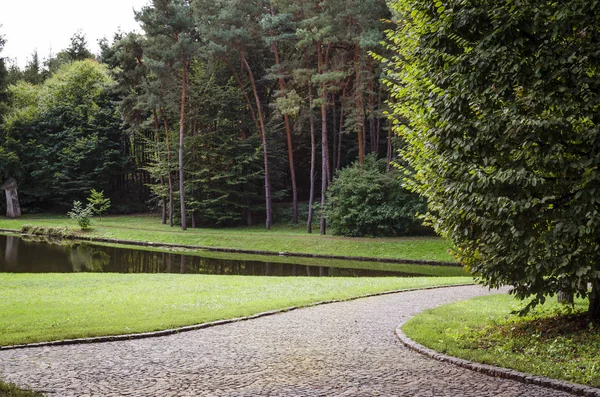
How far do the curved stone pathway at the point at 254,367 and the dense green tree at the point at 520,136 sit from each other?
6.17 ft

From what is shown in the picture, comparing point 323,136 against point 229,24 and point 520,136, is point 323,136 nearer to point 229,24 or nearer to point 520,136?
point 229,24

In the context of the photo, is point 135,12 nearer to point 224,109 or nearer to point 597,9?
point 224,109

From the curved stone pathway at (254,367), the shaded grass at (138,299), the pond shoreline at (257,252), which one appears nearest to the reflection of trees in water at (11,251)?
the pond shoreline at (257,252)

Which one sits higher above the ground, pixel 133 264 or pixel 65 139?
pixel 65 139

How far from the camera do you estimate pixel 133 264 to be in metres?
26.7

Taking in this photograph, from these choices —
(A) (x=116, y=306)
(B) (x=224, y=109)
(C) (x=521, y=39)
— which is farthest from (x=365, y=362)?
(B) (x=224, y=109)

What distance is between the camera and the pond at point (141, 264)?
80.3 ft

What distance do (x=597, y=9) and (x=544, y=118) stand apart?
5.05ft

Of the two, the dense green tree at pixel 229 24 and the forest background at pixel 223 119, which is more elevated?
the dense green tree at pixel 229 24

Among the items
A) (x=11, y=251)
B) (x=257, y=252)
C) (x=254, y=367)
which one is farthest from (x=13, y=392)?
(x=11, y=251)

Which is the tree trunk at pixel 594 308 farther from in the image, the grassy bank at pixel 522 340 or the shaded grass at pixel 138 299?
the shaded grass at pixel 138 299

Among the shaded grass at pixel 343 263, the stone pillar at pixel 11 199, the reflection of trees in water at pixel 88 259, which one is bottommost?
the shaded grass at pixel 343 263

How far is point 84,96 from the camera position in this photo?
6012 cm

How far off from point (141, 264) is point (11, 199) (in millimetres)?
33525
